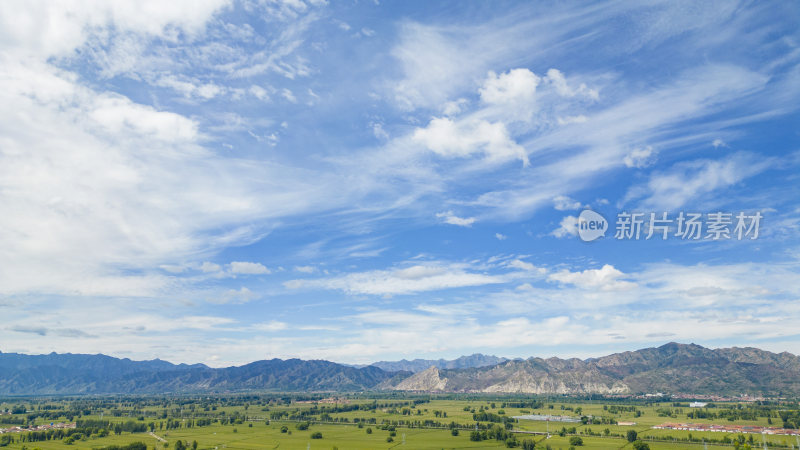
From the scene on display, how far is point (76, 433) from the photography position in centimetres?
19738

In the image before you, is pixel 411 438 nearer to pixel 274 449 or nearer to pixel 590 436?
pixel 274 449

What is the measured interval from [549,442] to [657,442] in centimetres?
3763

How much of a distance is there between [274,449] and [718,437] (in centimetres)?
16272

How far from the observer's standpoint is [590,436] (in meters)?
187

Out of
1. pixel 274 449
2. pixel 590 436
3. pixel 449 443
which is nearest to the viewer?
pixel 274 449

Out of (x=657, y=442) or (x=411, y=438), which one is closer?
(x=657, y=442)

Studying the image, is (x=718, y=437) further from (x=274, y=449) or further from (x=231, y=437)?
(x=231, y=437)

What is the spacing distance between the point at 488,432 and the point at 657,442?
60.1 metres

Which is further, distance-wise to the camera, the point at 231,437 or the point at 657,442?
the point at 231,437

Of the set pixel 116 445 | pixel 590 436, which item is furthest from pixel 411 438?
pixel 116 445

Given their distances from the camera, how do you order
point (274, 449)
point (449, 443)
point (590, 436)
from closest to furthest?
point (274, 449)
point (449, 443)
point (590, 436)

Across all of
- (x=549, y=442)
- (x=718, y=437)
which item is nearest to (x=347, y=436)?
(x=549, y=442)

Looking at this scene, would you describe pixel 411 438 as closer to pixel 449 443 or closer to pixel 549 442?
pixel 449 443

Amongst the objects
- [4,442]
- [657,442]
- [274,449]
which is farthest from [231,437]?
[657,442]
